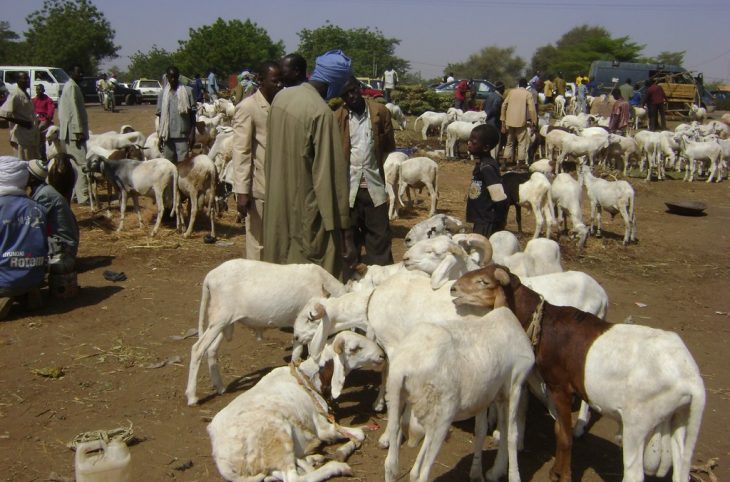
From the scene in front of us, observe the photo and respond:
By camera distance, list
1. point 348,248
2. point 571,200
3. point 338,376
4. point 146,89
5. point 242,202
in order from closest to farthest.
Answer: point 338,376 < point 348,248 < point 242,202 < point 571,200 < point 146,89

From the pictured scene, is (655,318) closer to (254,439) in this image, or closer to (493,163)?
(493,163)

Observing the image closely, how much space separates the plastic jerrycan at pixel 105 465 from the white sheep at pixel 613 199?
30.1 feet

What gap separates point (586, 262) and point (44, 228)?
23.3 feet

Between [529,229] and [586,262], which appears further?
[529,229]

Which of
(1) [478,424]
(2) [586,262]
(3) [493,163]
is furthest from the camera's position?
A: (2) [586,262]

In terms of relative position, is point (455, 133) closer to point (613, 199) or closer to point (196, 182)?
point (613, 199)

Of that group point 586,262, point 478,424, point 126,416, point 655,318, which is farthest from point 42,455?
point 586,262

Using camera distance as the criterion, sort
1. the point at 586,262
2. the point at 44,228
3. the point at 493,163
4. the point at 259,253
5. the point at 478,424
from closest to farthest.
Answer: the point at 478,424 → the point at 493,163 → the point at 259,253 → the point at 44,228 → the point at 586,262

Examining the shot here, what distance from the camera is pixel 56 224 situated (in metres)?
7.48

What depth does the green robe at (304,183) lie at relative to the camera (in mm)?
4992

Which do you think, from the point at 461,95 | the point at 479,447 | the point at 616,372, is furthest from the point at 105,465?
the point at 461,95

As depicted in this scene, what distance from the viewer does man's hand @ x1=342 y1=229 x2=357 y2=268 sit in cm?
535

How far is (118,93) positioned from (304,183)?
35.6 m

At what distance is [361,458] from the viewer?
4.28m
